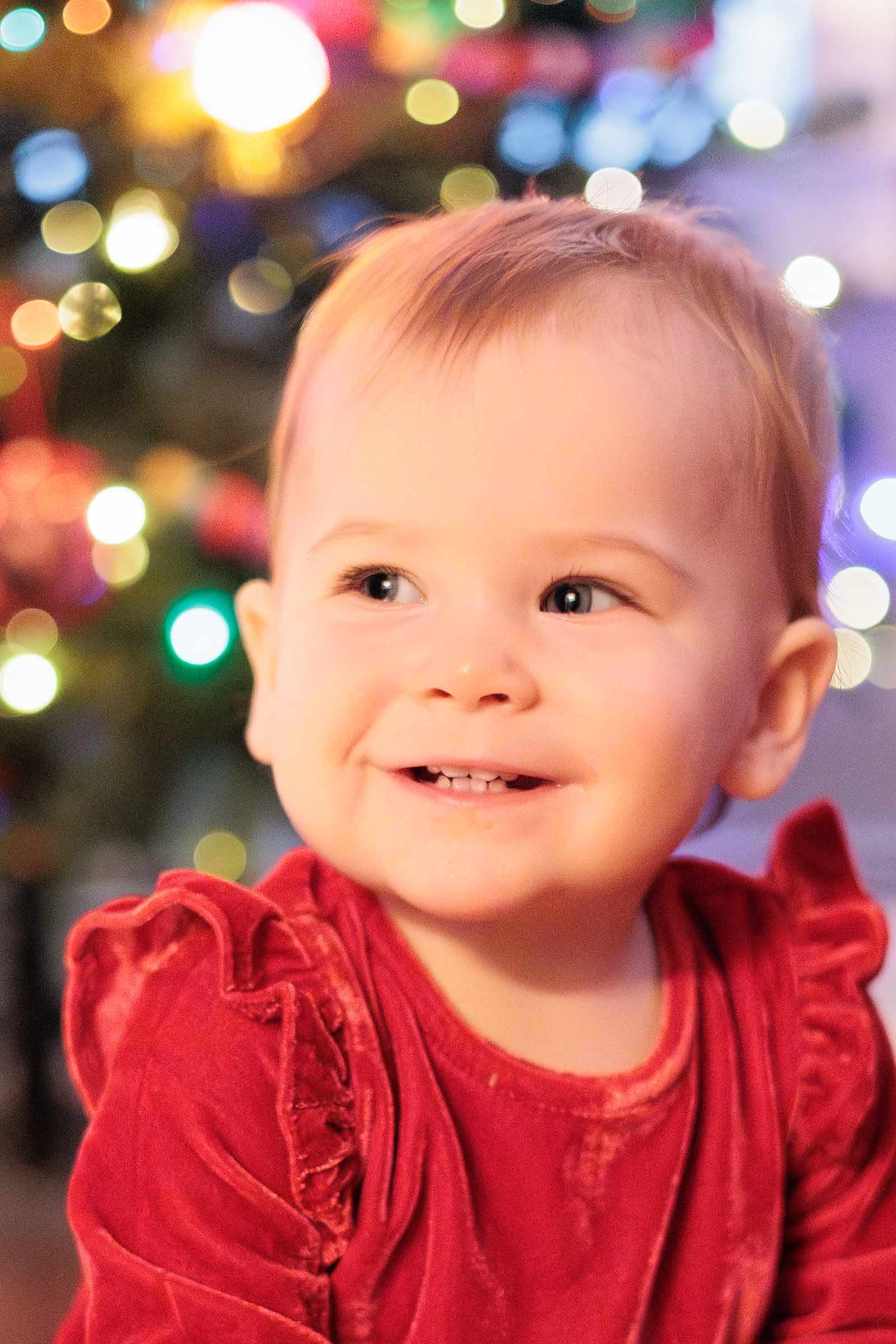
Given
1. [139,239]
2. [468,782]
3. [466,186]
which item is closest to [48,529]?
[139,239]

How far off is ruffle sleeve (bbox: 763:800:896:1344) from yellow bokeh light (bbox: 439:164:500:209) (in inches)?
30.5

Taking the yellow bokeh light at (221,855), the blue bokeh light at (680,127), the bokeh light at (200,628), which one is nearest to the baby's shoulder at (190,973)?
the bokeh light at (200,628)

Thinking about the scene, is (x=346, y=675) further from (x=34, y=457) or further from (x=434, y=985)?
(x=34, y=457)

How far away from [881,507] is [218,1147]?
1.50 metres

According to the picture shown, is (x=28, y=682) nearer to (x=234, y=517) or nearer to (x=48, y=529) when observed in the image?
(x=48, y=529)

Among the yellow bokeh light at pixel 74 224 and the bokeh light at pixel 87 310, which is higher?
the yellow bokeh light at pixel 74 224

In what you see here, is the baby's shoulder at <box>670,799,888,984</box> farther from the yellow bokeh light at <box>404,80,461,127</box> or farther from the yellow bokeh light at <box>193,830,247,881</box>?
the yellow bokeh light at <box>404,80,461,127</box>

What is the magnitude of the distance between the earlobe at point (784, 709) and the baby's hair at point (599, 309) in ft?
0.10

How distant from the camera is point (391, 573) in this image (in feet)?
2.54

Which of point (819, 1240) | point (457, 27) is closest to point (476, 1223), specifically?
point (819, 1240)

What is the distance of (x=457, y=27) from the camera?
1410mm

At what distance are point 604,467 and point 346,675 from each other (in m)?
0.17

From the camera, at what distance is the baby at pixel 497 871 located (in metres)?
0.71

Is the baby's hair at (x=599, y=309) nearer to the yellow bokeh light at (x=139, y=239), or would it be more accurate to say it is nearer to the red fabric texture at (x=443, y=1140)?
the red fabric texture at (x=443, y=1140)
